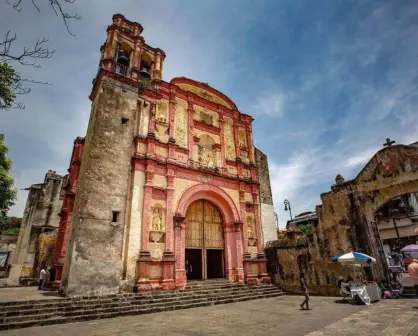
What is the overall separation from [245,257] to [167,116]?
8755 mm

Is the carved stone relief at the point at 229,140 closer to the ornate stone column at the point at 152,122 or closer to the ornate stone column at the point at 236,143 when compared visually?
the ornate stone column at the point at 236,143

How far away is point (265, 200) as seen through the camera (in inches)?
643

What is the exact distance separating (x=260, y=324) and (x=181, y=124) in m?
10.7

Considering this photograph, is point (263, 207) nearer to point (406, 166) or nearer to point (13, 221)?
point (406, 166)

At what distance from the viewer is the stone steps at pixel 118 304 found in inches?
259

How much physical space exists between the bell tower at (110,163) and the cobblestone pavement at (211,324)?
2.25 m

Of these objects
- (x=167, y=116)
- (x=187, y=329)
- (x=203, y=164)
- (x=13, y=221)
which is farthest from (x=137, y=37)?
(x=13, y=221)

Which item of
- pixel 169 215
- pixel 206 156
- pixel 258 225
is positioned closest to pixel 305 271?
pixel 258 225

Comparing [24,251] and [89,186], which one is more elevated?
[89,186]

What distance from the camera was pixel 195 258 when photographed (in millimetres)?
16609

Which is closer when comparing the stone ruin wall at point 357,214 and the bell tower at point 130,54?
the stone ruin wall at point 357,214

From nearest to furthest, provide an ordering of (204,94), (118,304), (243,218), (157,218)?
(118,304)
(157,218)
(243,218)
(204,94)

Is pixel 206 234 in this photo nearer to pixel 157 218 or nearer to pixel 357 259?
pixel 157 218

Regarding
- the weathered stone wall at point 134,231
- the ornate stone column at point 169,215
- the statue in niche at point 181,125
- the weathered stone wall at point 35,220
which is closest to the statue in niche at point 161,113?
the statue in niche at point 181,125
